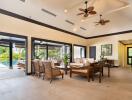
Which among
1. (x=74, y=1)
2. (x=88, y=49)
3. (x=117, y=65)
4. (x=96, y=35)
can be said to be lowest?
(x=117, y=65)

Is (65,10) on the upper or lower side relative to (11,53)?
upper

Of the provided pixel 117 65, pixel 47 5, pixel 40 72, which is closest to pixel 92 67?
pixel 40 72

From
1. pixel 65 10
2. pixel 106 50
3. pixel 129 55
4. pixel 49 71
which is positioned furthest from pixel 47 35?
pixel 129 55

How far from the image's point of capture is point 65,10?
634 cm

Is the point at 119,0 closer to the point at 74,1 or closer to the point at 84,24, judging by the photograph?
the point at 74,1

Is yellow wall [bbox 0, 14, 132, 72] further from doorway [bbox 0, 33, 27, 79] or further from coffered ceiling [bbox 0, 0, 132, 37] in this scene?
doorway [bbox 0, 33, 27, 79]

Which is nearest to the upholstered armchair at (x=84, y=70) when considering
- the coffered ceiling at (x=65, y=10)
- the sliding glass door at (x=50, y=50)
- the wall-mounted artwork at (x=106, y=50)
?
the coffered ceiling at (x=65, y=10)

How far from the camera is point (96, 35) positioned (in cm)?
1173

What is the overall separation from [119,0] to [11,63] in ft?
30.3

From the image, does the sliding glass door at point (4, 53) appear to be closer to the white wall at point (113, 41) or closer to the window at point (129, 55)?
the white wall at point (113, 41)

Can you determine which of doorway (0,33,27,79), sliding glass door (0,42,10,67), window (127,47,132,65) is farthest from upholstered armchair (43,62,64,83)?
window (127,47,132,65)

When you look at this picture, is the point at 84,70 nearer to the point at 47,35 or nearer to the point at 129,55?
the point at 47,35

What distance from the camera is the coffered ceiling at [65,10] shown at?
561cm

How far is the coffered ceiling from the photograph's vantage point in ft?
18.4
